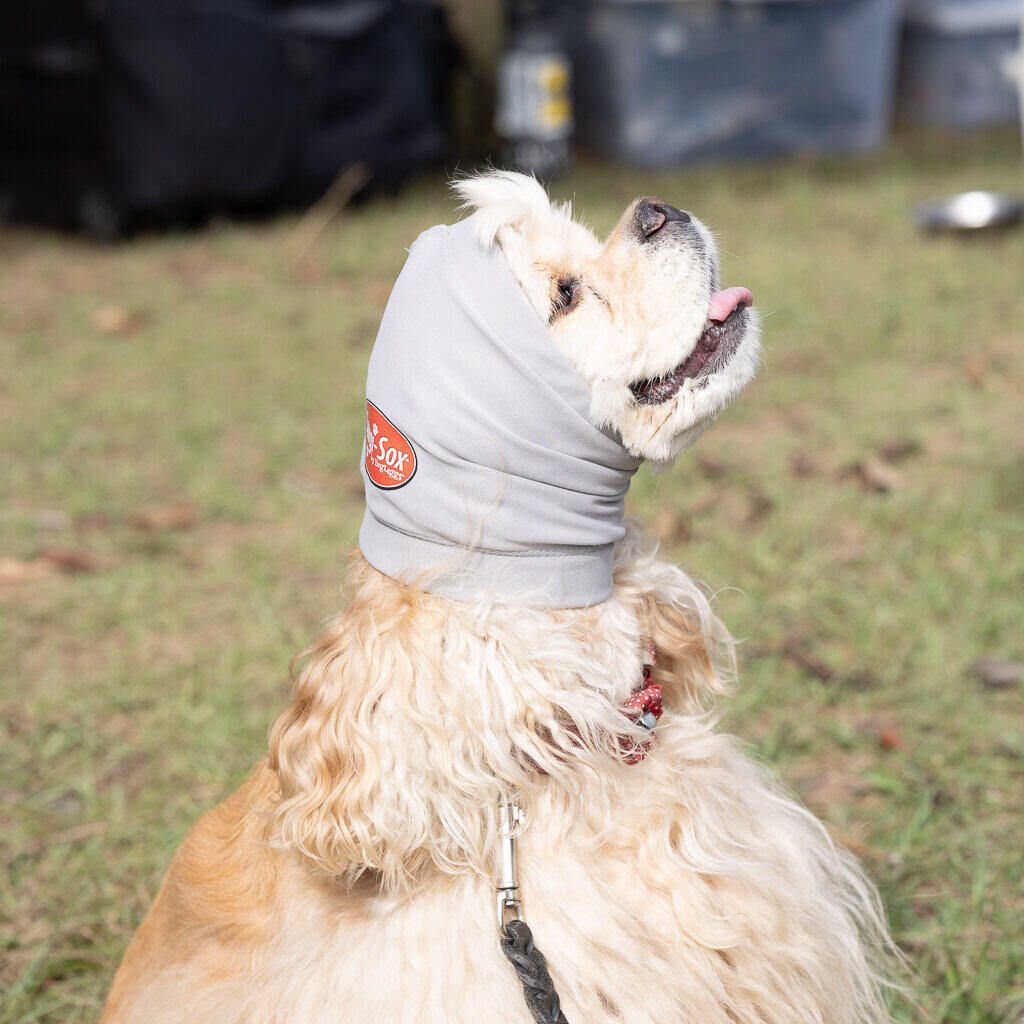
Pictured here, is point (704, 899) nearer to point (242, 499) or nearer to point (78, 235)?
point (242, 499)

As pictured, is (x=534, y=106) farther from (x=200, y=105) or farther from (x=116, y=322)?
(x=116, y=322)

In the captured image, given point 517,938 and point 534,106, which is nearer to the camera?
point 517,938

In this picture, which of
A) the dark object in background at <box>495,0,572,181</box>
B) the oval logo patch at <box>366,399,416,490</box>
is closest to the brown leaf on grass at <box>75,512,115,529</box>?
the oval logo patch at <box>366,399,416,490</box>

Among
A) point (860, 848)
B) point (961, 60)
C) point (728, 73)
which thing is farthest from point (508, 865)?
point (961, 60)

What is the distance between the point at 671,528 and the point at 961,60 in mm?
8024

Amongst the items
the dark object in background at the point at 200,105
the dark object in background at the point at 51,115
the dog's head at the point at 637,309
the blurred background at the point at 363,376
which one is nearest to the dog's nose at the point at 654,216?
the dog's head at the point at 637,309

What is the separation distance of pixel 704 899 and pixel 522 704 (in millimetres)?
418

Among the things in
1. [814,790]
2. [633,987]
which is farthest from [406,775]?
[814,790]

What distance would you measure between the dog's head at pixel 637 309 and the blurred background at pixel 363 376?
0.51 meters

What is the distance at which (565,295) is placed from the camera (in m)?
1.72

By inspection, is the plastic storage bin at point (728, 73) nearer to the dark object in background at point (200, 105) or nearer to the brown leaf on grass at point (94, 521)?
the dark object in background at point (200, 105)

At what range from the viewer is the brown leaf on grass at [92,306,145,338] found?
621cm

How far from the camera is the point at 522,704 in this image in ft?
5.62

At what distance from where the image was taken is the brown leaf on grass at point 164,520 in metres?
4.20
